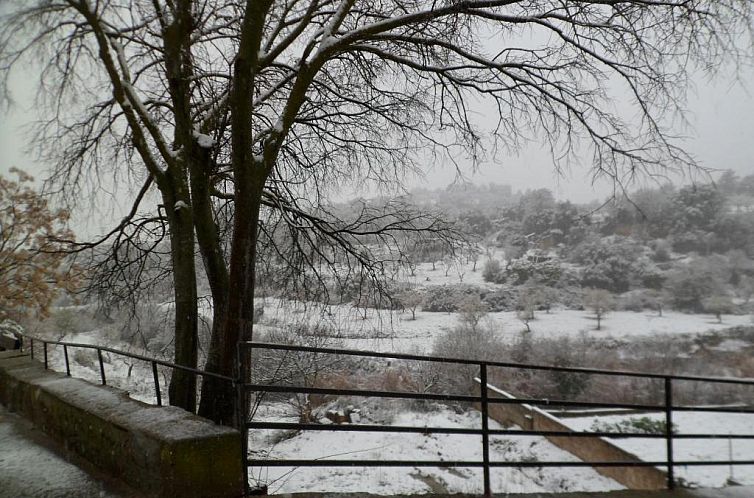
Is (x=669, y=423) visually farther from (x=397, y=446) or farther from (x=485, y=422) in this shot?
(x=397, y=446)

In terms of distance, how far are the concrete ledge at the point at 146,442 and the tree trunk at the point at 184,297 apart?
1.76 meters

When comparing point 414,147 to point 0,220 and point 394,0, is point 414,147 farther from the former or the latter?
point 0,220

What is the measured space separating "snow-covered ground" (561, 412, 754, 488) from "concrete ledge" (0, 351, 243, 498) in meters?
14.4

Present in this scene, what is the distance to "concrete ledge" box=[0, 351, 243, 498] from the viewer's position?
90.9 inches

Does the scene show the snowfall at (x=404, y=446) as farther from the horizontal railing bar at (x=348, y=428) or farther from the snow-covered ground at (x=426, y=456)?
the horizontal railing bar at (x=348, y=428)

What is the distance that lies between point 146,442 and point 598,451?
16.9 m

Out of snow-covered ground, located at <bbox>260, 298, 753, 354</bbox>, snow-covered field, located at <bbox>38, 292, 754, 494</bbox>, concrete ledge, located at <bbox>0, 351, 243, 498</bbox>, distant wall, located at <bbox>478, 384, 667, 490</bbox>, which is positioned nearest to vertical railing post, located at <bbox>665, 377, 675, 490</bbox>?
snow-covered field, located at <bbox>38, 292, 754, 494</bbox>

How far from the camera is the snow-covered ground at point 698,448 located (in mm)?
13719

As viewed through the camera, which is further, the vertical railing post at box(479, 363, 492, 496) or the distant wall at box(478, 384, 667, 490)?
the distant wall at box(478, 384, 667, 490)

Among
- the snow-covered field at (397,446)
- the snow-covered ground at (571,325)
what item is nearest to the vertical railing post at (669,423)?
the snow-covered field at (397,446)

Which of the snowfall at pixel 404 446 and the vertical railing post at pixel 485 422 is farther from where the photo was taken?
the snowfall at pixel 404 446

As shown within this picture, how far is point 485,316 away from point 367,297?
41743mm

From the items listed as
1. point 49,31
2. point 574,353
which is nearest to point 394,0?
point 49,31

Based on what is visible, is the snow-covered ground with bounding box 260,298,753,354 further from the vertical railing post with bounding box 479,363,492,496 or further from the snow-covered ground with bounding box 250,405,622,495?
the vertical railing post with bounding box 479,363,492,496
